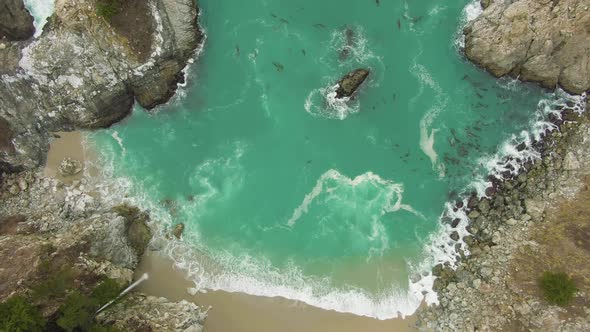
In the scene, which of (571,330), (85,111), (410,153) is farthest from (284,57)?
(571,330)

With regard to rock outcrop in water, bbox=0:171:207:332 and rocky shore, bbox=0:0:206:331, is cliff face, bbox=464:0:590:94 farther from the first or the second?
rock outcrop in water, bbox=0:171:207:332

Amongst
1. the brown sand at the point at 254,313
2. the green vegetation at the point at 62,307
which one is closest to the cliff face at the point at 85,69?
the green vegetation at the point at 62,307

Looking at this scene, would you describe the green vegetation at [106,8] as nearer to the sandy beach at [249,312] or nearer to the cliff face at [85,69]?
the cliff face at [85,69]

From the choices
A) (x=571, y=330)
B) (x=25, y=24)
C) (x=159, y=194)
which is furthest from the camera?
(x=159, y=194)

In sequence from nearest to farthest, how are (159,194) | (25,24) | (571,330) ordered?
1. (571,330)
2. (25,24)
3. (159,194)

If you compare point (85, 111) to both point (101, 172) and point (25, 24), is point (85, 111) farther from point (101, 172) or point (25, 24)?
point (25, 24)

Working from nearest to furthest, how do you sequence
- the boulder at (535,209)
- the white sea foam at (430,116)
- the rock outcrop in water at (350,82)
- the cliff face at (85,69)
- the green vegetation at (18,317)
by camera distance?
the green vegetation at (18,317), the cliff face at (85,69), the boulder at (535,209), the rock outcrop in water at (350,82), the white sea foam at (430,116)
